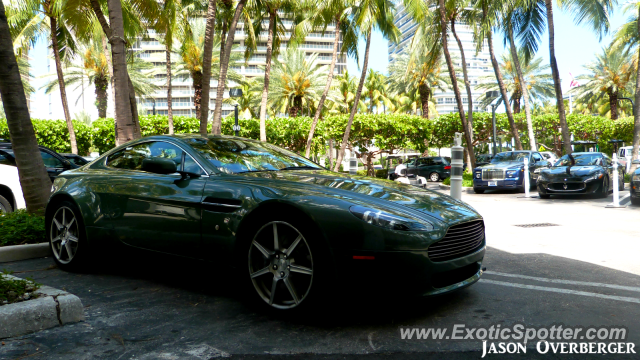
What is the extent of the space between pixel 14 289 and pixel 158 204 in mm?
1155

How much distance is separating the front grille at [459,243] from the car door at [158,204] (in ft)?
5.85

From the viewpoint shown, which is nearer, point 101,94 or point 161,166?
point 161,166

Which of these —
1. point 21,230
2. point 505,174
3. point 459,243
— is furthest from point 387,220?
point 505,174

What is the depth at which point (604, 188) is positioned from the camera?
1345 cm

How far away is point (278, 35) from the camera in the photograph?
83.5 feet

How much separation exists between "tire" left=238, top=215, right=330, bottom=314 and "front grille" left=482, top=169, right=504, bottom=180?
1515cm

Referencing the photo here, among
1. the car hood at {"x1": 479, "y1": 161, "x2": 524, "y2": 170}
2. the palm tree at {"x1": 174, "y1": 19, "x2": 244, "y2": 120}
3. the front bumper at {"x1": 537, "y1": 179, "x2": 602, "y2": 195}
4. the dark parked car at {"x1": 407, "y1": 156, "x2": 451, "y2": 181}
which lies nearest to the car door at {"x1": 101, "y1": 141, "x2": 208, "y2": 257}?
the front bumper at {"x1": 537, "y1": 179, "x2": 602, "y2": 195}

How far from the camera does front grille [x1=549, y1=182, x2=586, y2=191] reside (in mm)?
13164

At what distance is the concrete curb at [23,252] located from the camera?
537 centimetres

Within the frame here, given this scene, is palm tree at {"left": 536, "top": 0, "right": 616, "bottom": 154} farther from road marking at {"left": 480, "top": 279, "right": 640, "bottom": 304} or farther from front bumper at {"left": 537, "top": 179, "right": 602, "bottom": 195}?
road marking at {"left": 480, "top": 279, "right": 640, "bottom": 304}

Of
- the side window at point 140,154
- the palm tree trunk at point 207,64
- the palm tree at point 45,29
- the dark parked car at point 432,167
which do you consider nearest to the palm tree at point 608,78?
the dark parked car at point 432,167

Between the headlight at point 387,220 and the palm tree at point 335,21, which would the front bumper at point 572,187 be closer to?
the headlight at point 387,220

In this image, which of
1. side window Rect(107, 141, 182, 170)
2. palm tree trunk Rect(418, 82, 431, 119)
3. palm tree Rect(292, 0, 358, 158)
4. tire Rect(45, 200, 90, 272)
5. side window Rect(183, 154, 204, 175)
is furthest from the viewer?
palm tree trunk Rect(418, 82, 431, 119)

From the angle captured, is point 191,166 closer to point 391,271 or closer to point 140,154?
point 140,154
